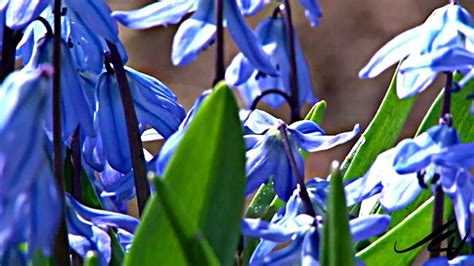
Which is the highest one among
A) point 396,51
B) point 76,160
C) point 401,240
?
point 396,51

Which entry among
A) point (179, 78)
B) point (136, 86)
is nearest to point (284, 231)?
point (136, 86)

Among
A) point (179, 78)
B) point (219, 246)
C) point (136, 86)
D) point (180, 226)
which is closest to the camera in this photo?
point (180, 226)

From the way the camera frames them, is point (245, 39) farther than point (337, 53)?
No

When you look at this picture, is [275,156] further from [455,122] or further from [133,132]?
[455,122]

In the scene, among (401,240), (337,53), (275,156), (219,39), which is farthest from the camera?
(337,53)

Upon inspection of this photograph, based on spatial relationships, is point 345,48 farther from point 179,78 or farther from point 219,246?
point 219,246

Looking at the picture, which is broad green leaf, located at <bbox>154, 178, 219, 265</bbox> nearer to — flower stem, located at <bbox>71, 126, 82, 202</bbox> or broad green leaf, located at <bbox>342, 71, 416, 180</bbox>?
flower stem, located at <bbox>71, 126, 82, 202</bbox>

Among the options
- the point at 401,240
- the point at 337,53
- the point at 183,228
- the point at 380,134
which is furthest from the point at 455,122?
the point at 337,53

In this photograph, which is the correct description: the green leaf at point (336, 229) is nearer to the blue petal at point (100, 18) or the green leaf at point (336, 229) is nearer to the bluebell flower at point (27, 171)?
the bluebell flower at point (27, 171)
